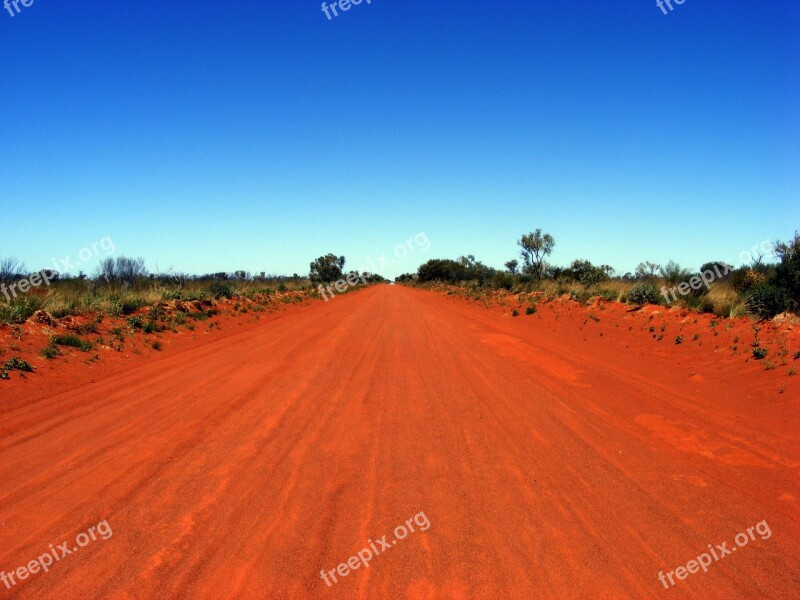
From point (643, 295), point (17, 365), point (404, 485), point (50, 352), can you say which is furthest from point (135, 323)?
point (643, 295)

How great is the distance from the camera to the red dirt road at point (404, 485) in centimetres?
306

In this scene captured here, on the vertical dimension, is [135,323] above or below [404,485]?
above

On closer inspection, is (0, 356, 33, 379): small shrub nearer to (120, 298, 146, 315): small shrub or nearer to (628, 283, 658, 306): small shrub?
(120, 298, 146, 315): small shrub

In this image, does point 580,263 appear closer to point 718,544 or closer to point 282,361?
point 282,361

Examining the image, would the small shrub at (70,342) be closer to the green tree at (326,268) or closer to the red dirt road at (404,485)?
the red dirt road at (404,485)

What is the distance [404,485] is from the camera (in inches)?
166

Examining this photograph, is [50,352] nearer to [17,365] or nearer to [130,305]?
[17,365]

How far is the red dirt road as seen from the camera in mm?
3061

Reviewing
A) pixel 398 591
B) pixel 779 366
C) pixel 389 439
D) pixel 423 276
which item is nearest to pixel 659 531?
pixel 398 591

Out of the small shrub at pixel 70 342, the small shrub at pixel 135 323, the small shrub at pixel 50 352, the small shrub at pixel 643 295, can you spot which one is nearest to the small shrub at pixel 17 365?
the small shrub at pixel 50 352

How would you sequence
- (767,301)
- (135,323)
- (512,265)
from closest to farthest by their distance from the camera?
(767,301), (135,323), (512,265)

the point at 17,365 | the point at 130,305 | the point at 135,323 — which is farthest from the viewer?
the point at 130,305

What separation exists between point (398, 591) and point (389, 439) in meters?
2.37

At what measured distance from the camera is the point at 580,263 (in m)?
28.1
